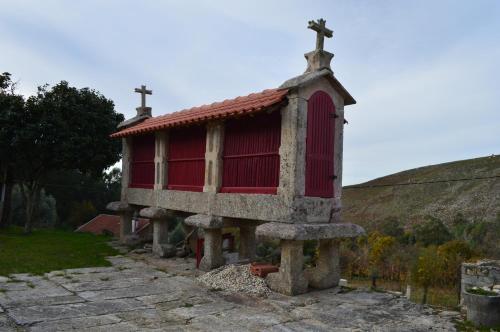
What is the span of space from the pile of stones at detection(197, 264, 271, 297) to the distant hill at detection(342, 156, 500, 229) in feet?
68.2

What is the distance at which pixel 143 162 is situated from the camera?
1425 centimetres

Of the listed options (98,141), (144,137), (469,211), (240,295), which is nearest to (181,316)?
A: (240,295)

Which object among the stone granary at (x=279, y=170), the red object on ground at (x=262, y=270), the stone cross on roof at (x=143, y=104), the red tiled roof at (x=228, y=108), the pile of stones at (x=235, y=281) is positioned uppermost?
the stone cross on roof at (x=143, y=104)

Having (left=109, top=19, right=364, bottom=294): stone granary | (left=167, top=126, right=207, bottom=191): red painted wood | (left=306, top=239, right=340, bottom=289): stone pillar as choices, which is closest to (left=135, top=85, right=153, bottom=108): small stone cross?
(left=167, top=126, right=207, bottom=191): red painted wood

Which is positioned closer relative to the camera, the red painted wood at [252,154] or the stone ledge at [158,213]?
the red painted wood at [252,154]

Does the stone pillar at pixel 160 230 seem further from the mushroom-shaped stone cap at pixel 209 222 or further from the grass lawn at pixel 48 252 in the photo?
the mushroom-shaped stone cap at pixel 209 222

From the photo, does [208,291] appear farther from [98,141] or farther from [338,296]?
[98,141]

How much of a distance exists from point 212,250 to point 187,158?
2.76 meters

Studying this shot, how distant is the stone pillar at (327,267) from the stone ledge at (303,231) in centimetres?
50

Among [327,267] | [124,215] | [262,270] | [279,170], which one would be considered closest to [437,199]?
[124,215]

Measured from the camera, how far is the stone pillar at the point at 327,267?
921 cm

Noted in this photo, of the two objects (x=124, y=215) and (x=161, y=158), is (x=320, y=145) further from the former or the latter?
(x=124, y=215)

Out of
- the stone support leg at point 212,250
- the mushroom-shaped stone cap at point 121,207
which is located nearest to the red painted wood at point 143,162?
the mushroom-shaped stone cap at point 121,207

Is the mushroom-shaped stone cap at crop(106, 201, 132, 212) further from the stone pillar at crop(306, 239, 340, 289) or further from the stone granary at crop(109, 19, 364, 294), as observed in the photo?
the stone pillar at crop(306, 239, 340, 289)
